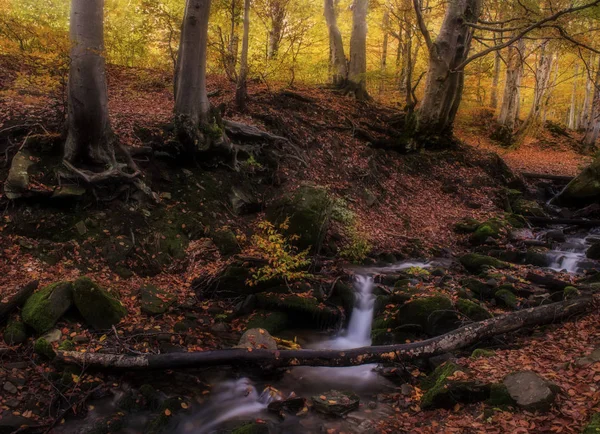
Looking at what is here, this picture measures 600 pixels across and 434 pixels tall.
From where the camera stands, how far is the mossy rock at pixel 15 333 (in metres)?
5.45

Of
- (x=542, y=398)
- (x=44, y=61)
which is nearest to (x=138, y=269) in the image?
(x=44, y=61)

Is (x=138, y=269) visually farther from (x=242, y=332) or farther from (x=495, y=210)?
(x=495, y=210)

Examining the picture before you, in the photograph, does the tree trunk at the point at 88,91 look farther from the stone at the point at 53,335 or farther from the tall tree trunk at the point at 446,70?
the tall tree trunk at the point at 446,70

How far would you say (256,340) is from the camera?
251 inches

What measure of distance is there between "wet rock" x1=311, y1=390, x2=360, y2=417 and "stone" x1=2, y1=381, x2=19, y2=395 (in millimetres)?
3665

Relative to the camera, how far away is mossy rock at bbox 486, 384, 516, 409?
441 cm

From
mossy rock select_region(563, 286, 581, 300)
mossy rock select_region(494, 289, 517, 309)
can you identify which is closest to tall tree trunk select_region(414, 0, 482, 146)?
mossy rock select_region(494, 289, 517, 309)

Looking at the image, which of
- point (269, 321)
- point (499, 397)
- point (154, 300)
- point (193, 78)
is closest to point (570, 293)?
point (499, 397)

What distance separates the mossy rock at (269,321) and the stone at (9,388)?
3377 mm

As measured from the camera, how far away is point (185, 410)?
539 centimetres

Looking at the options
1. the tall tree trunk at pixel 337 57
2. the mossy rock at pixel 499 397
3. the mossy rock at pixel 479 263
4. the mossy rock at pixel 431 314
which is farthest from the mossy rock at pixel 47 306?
the tall tree trunk at pixel 337 57

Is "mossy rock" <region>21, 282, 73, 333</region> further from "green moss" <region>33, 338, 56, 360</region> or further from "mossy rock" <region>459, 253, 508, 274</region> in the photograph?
"mossy rock" <region>459, 253, 508, 274</region>

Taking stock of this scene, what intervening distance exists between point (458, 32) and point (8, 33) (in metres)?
13.0

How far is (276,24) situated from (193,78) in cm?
853
